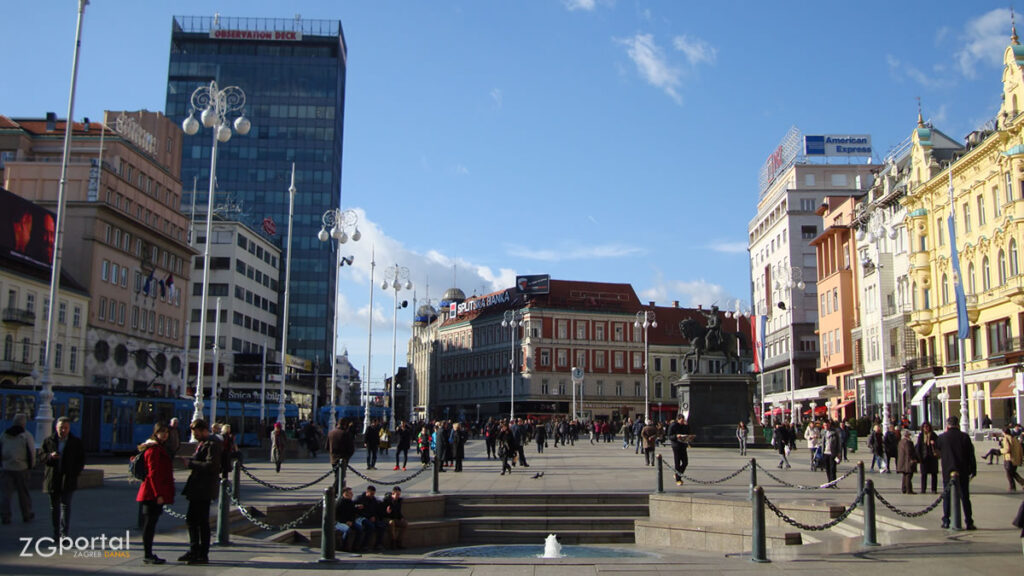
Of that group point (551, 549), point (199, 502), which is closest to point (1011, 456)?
point (551, 549)

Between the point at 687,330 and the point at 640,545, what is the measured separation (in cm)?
2672

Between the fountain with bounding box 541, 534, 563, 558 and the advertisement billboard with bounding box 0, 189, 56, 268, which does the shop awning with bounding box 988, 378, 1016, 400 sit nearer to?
the fountain with bounding box 541, 534, 563, 558

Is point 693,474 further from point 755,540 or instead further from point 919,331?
point 919,331

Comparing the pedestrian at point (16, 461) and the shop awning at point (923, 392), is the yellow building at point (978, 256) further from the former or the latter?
the pedestrian at point (16, 461)

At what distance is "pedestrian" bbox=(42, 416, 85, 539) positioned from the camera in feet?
40.5

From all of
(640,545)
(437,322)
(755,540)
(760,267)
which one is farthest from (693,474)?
(437,322)

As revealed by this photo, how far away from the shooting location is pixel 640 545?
17750mm

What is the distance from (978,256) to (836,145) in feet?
139

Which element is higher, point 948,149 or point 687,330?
point 948,149

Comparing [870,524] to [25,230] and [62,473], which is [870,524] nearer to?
[62,473]

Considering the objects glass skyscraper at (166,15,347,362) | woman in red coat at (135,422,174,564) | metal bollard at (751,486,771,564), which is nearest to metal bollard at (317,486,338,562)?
woman in red coat at (135,422,174,564)

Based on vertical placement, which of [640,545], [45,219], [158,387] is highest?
[45,219]

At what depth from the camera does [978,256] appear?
4744 cm

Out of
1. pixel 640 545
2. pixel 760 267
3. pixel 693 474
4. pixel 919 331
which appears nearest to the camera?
pixel 640 545
